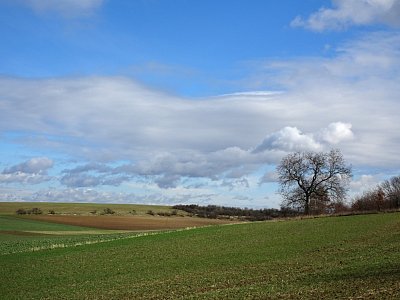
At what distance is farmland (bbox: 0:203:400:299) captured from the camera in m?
21.9

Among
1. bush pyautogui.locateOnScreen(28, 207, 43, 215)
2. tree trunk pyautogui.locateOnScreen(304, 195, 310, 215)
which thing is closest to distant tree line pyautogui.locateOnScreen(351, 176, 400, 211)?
tree trunk pyautogui.locateOnScreen(304, 195, 310, 215)

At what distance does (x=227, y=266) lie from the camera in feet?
108

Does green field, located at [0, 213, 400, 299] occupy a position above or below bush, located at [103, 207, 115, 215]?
below

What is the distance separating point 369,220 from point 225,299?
4155cm

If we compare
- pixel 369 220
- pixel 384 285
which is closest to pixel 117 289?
pixel 384 285

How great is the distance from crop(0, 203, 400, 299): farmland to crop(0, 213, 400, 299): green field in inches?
2.3

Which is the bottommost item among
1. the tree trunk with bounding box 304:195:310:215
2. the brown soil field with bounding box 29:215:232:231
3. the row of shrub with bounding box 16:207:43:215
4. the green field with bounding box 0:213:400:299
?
the green field with bounding box 0:213:400:299

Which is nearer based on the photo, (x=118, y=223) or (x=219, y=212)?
(x=118, y=223)

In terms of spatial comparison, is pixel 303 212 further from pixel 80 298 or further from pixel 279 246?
pixel 80 298

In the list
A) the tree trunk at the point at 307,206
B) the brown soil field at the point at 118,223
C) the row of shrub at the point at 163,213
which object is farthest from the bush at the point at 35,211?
the tree trunk at the point at 307,206

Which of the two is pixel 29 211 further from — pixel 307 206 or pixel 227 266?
pixel 227 266

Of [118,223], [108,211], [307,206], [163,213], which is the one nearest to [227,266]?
[307,206]

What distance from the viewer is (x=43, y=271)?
1492 inches

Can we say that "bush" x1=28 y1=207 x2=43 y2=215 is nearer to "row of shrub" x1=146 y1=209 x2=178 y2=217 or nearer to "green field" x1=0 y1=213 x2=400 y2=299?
"row of shrub" x1=146 y1=209 x2=178 y2=217
